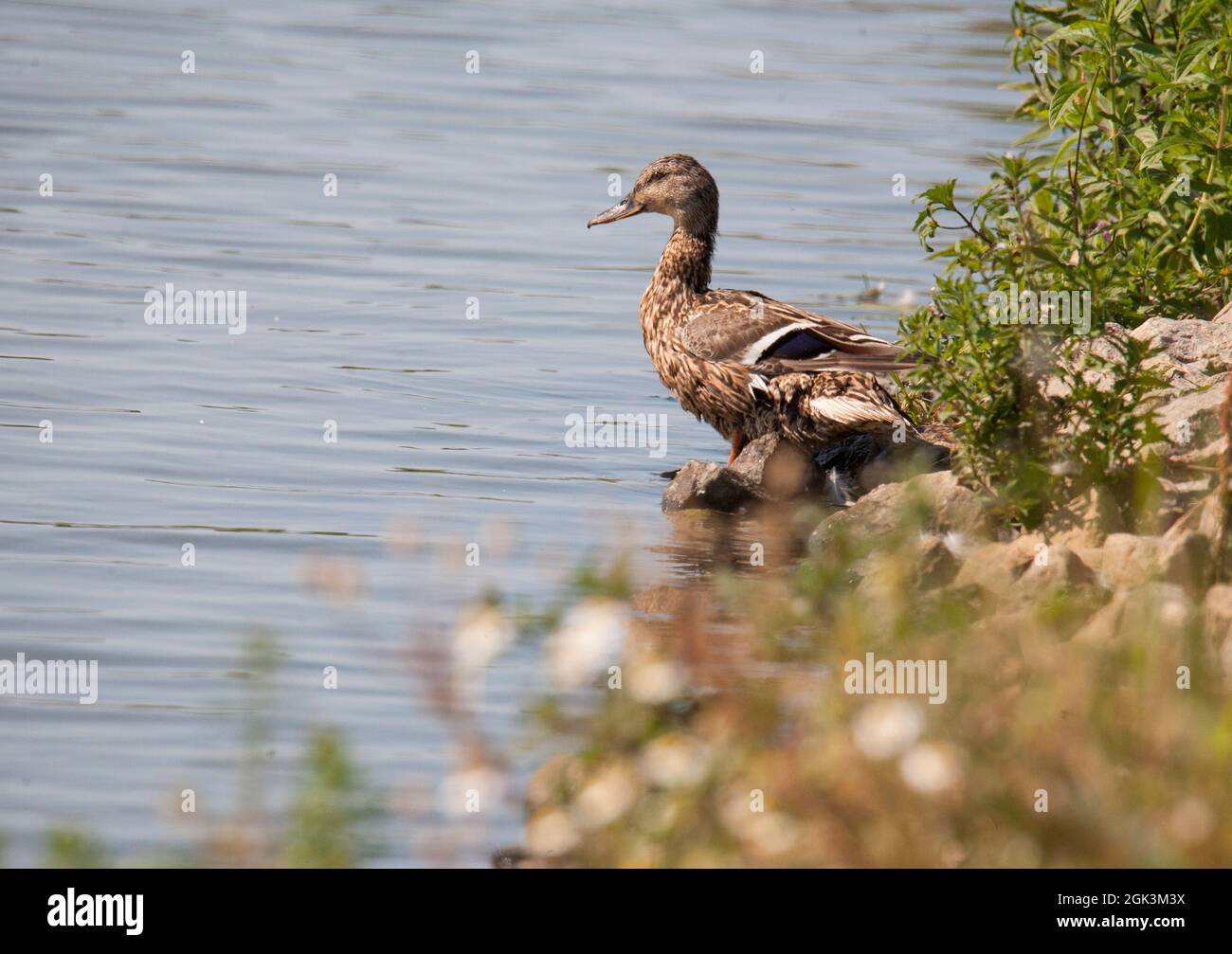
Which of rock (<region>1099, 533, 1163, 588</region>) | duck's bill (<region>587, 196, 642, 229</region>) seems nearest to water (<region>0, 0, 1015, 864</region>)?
duck's bill (<region>587, 196, 642, 229</region>)

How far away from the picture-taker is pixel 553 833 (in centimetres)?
436

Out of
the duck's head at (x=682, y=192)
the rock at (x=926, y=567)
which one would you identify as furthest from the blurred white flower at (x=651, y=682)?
the duck's head at (x=682, y=192)

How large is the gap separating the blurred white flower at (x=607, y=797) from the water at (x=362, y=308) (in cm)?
26

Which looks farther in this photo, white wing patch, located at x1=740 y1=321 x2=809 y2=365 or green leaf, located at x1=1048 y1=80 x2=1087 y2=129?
white wing patch, located at x1=740 y1=321 x2=809 y2=365

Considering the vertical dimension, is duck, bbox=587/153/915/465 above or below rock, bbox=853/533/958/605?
above

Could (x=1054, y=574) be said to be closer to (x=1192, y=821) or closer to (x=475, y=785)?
(x=1192, y=821)

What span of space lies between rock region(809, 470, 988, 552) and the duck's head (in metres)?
2.66

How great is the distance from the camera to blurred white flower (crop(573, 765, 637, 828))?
424 cm

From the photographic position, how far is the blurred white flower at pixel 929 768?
405 centimetres

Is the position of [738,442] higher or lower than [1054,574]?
higher

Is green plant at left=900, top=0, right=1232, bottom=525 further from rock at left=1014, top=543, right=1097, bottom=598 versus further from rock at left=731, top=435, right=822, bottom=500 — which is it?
rock at left=731, top=435, right=822, bottom=500

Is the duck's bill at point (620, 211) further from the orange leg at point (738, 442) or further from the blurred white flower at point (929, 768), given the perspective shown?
the blurred white flower at point (929, 768)

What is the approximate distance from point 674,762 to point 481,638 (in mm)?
Answer: 524

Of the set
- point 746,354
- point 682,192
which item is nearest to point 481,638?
point 746,354
